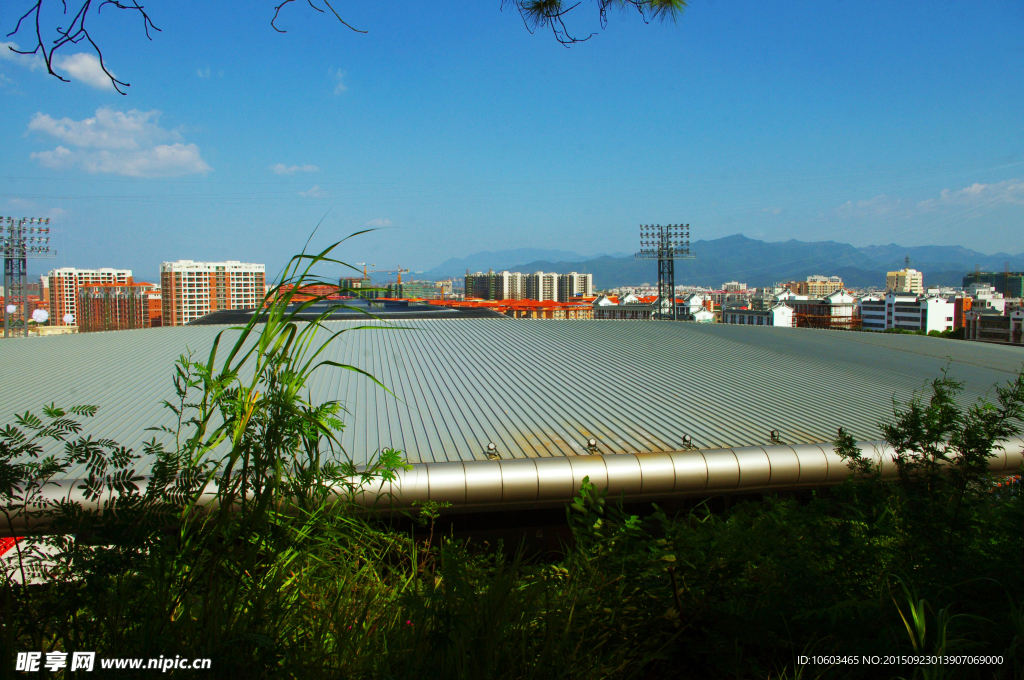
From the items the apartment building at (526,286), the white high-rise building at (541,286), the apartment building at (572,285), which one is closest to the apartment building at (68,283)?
the apartment building at (526,286)

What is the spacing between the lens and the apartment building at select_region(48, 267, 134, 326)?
64.8m

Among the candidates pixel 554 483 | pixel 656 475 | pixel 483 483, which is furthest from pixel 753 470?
pixel 483 483

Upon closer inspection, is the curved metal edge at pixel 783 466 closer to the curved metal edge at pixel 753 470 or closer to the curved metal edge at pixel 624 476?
the curved metal edge at pixel 753 470

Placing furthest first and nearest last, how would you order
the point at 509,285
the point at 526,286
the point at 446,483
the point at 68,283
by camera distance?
the point at 526,286
the point at 509,285
the point at 68,283
the point at 446,483

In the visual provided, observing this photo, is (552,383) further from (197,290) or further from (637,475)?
(197,290)

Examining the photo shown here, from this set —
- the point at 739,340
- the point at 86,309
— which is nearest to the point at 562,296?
the point at 86,309

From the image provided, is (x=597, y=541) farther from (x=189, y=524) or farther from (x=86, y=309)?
(x=86, y=309)

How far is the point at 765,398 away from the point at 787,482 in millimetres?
2038

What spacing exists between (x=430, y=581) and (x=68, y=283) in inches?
3501

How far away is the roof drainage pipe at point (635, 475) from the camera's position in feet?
15.4

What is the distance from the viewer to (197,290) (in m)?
52.7

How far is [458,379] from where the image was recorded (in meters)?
7.56

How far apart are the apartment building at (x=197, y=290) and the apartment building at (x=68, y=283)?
14952mm

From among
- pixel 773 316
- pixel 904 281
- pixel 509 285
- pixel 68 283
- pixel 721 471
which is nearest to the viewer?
pixel 721 471
